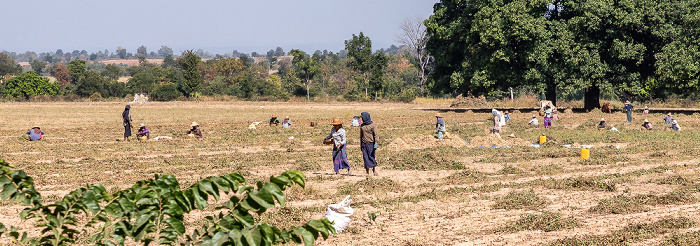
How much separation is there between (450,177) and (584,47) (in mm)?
29569

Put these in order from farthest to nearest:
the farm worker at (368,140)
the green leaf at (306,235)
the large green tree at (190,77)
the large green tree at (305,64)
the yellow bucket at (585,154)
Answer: the large green tree at (190,77) → the large green tree at (305,64) → the yellow bucket at (585,154) → the farm worker at (368,140) → the green leaf at (306,235)

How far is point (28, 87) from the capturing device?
2980 inches

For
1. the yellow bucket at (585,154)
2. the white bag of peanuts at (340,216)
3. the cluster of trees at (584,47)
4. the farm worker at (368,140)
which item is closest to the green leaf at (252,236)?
the white bag of peanuts at (340,216)

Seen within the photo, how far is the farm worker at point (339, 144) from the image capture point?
53.6 ft

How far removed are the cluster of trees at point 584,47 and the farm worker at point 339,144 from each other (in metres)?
28.6

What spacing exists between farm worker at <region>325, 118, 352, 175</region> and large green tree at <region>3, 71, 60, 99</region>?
226 feet

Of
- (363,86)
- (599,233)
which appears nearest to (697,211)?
(599,233)

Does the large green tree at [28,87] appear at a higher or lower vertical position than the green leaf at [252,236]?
higher

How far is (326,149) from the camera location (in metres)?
23.8

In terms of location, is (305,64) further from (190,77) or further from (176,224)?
(176,224)

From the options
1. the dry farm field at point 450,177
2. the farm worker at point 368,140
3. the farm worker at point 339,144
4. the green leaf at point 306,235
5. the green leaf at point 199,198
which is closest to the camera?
the green leaf at point 306,235

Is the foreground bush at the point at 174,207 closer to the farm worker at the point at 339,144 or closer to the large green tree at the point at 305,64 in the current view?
the farm worker at the point at 339,144

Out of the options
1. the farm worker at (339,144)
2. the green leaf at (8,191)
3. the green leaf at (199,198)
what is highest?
the green leaf at (8,191)

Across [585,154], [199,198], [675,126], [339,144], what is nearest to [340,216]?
[339,144]
